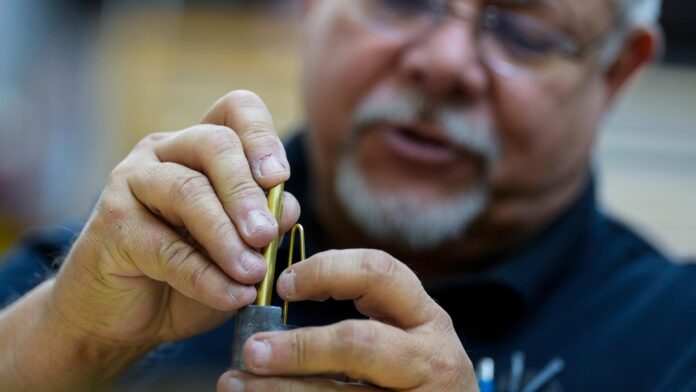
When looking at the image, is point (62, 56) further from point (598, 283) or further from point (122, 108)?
point (598, 283)

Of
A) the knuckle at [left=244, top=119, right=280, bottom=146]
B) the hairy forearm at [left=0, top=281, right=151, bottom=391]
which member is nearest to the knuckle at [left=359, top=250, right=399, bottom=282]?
the knuckle at [left=244, top=119, right=280, bottom=146]

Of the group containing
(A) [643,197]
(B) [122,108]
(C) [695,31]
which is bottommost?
(A) [643,197]

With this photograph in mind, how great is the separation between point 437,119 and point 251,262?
575mm

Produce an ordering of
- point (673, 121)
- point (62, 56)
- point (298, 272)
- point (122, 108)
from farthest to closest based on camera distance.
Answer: point (62, 56) → point (673, 121) → point (122, 108) → point (298, 272)

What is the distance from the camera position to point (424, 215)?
1074 mm

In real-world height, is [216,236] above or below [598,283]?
above

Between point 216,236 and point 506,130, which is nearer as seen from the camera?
point 216,236

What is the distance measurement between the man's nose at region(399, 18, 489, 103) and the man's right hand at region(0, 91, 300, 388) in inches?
17.7

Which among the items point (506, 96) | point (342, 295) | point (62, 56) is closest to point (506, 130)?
point (506, 96)

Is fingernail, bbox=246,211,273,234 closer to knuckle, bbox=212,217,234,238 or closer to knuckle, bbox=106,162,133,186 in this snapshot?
knuckle, bbox=212,217,234,238

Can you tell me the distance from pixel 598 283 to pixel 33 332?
70 cm

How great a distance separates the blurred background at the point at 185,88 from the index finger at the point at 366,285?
2066 mm

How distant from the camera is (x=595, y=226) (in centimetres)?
125

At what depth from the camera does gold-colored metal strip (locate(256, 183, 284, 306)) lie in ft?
1.68
